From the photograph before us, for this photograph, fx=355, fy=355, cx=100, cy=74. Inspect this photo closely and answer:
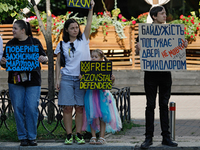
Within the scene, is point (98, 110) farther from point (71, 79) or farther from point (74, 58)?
point (74, 58)

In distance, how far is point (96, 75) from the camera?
5.60 m

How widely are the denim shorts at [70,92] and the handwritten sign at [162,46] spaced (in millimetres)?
1042

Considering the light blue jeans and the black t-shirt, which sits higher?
the black t-shirt

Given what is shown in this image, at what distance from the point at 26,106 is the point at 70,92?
2.28 ft

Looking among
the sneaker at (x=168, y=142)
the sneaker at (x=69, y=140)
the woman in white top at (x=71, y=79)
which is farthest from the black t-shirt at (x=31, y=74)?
the sneaker at (x=168, y=142)

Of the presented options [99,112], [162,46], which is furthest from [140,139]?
[162,46]

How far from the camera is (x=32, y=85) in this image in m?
5.34

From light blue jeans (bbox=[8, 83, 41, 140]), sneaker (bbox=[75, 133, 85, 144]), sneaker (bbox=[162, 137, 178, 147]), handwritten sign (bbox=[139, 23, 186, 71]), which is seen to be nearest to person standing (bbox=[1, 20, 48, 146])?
light blue jeans (bbox=[8, 83, 41, 140])

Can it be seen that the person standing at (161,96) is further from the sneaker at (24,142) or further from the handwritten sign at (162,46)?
the sneaker at (24,142)

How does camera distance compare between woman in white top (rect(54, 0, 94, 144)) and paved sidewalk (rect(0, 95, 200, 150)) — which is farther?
woman in white top (rect(54, 0, 94, 144))

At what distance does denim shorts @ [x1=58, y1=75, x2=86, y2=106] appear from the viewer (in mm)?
5371

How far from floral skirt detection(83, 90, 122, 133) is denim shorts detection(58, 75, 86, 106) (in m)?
0.13

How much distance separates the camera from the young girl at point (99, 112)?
17.9ft

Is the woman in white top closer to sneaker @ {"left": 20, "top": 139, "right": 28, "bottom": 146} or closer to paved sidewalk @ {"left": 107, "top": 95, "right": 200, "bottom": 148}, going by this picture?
sneaker @ {"left": 20, "top": 139, "right": 28, "bottom": 146}
